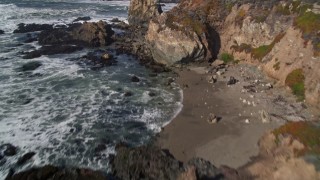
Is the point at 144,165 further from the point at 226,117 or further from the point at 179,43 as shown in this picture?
the point at 179,43

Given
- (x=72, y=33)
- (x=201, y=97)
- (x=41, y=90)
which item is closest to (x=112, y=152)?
(x=201, y=97)

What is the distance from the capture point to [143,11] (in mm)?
85062

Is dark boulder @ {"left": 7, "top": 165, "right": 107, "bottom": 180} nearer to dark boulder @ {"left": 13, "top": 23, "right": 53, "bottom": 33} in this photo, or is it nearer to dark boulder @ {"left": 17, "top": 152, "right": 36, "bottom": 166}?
dark boulder @ {"left": 17, "top": 152, "right": 36, "bottom": 166}

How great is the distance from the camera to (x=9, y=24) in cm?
8225

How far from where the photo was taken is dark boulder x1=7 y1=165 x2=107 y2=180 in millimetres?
24859

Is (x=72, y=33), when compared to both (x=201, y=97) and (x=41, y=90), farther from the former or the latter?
(x=201, y=97)

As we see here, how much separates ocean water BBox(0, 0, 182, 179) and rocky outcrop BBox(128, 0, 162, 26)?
1074 inches

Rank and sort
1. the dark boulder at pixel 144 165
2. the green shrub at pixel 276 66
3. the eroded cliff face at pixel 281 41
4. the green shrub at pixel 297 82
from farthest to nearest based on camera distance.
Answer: the green shrub at pixel 276 66
the eroded cliff face at pixel 281 41
the green shrub at pixel 297 82
the dark boulder at pixel 144 165

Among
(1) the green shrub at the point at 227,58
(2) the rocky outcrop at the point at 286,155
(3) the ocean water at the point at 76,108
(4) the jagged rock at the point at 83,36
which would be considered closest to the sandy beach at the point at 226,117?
(2) the rocky outcrop at the point at 286,155

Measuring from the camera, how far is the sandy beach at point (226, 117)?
29.5 meters

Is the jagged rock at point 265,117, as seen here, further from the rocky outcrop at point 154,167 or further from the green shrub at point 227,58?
the green shrub at point 227,58

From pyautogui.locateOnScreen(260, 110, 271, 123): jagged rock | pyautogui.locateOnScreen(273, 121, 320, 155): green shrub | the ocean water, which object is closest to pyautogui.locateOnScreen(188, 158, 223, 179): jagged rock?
the ocean water

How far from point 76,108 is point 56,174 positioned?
1340cm

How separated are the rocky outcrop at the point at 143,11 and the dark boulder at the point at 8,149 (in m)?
57.4
